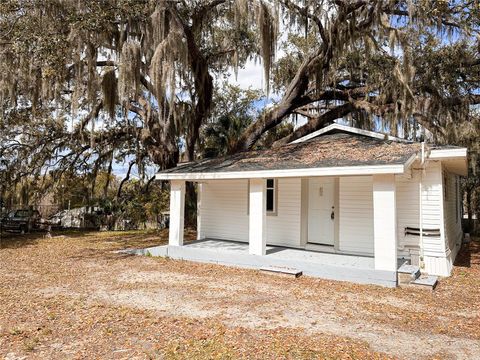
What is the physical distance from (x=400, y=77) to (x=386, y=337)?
799cm

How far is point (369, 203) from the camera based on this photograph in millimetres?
8984

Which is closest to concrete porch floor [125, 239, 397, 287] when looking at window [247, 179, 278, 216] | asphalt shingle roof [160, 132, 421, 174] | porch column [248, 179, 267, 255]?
porch column [248, 179, 267, 255]

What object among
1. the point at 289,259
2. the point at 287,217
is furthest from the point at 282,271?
the point at 287,217

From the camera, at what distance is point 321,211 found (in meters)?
9.80

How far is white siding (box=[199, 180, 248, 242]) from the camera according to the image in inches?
434

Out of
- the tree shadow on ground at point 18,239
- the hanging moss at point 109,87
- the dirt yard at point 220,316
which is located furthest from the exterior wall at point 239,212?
the tree shadow on ground at point 18,239

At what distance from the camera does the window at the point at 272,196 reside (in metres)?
10.4

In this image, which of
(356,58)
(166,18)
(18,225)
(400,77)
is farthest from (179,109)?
(18,225)

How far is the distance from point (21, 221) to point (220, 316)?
1447 cm

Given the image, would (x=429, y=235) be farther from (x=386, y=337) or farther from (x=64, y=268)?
(x=64, y=268)

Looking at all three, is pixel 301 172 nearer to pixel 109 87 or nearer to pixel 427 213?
pixel 427 213

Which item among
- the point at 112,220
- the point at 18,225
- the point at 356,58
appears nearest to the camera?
the point at 356,58

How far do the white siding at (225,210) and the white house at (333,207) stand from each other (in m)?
0.03

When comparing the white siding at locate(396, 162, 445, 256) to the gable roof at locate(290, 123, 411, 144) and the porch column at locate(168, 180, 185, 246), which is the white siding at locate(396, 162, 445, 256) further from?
the porch column at locate(168, 180, 185, 246)
